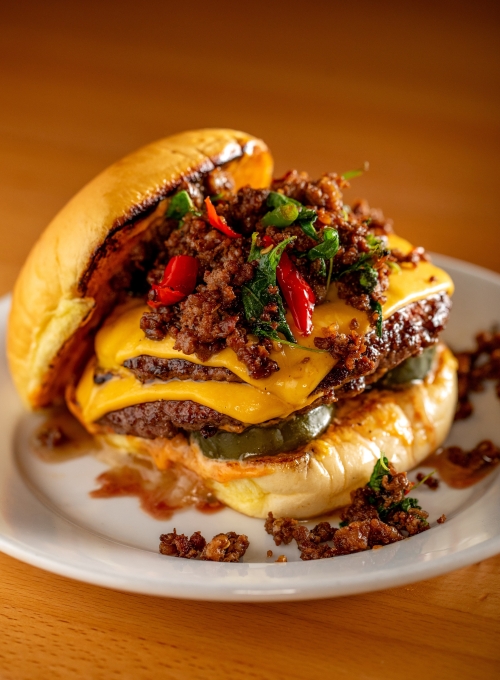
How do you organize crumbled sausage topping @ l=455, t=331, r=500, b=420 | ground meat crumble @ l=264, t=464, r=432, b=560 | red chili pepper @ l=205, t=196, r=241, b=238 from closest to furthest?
ground meat crumble @ l=264, t=464, r=432, b=560, red chili pepper @ l=205, t=196, r=241, b=238, crumbled sausage topping @ l=455, t=331, r=500, b=420

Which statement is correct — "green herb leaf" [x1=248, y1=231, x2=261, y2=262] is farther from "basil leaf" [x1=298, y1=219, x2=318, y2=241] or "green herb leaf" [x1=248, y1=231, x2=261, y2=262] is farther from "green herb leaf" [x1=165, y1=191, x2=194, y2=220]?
"green herb leaf" [x1=165, y1=191, x2=194, y2=220]

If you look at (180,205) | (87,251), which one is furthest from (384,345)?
(87,251)

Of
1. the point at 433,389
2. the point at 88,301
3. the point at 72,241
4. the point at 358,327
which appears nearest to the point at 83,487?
the point at 88,301

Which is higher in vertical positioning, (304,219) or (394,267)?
(304,219)

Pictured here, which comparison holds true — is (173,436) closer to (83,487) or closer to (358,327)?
(83,487)

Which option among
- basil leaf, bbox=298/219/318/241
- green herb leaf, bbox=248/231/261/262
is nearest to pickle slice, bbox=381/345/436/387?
basil leaf, bbox=298/219/318/241

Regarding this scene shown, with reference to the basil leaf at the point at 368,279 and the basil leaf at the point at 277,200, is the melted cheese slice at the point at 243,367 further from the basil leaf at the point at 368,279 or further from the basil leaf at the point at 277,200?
the basil leaf at the point at 277,200

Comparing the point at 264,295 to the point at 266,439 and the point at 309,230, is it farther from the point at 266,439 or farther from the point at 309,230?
the point at 266,439
